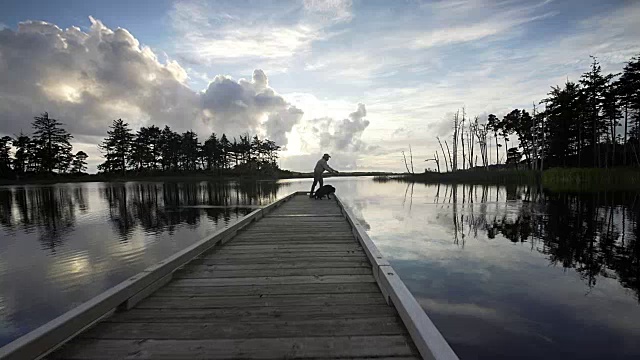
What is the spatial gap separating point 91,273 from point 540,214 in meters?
14.6

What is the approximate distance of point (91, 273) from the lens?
22.4 ft

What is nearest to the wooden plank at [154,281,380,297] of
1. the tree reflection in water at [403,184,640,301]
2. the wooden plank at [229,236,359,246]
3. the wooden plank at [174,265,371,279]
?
the wooden plank at [174,265,371,279]

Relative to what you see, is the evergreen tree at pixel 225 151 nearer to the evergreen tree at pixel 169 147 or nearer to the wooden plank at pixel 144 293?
the evergreen tree at pixel 169 147

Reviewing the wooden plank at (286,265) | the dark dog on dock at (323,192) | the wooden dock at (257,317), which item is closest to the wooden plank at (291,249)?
the wooden dock at (257,317)

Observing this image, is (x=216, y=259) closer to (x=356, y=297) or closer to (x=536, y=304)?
(x=356, y=297)

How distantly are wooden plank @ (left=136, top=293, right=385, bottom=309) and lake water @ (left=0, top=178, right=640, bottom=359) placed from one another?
1530 millimetres

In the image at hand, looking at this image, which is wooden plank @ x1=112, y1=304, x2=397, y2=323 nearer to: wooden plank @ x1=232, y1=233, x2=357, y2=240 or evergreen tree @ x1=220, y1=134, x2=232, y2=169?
wooden plank @ x1=232, y1=233, x2=357, y2=240

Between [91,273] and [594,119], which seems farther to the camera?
[594,119]

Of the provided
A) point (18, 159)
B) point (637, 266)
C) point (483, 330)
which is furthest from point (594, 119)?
point (18, 159)

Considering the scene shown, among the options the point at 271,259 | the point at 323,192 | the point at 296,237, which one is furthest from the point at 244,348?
the point at 323,192

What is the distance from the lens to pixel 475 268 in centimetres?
658

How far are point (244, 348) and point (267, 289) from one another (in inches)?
47.9

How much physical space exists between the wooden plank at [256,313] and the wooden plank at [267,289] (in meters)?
0.39

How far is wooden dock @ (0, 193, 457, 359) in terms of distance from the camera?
223 centimetres
